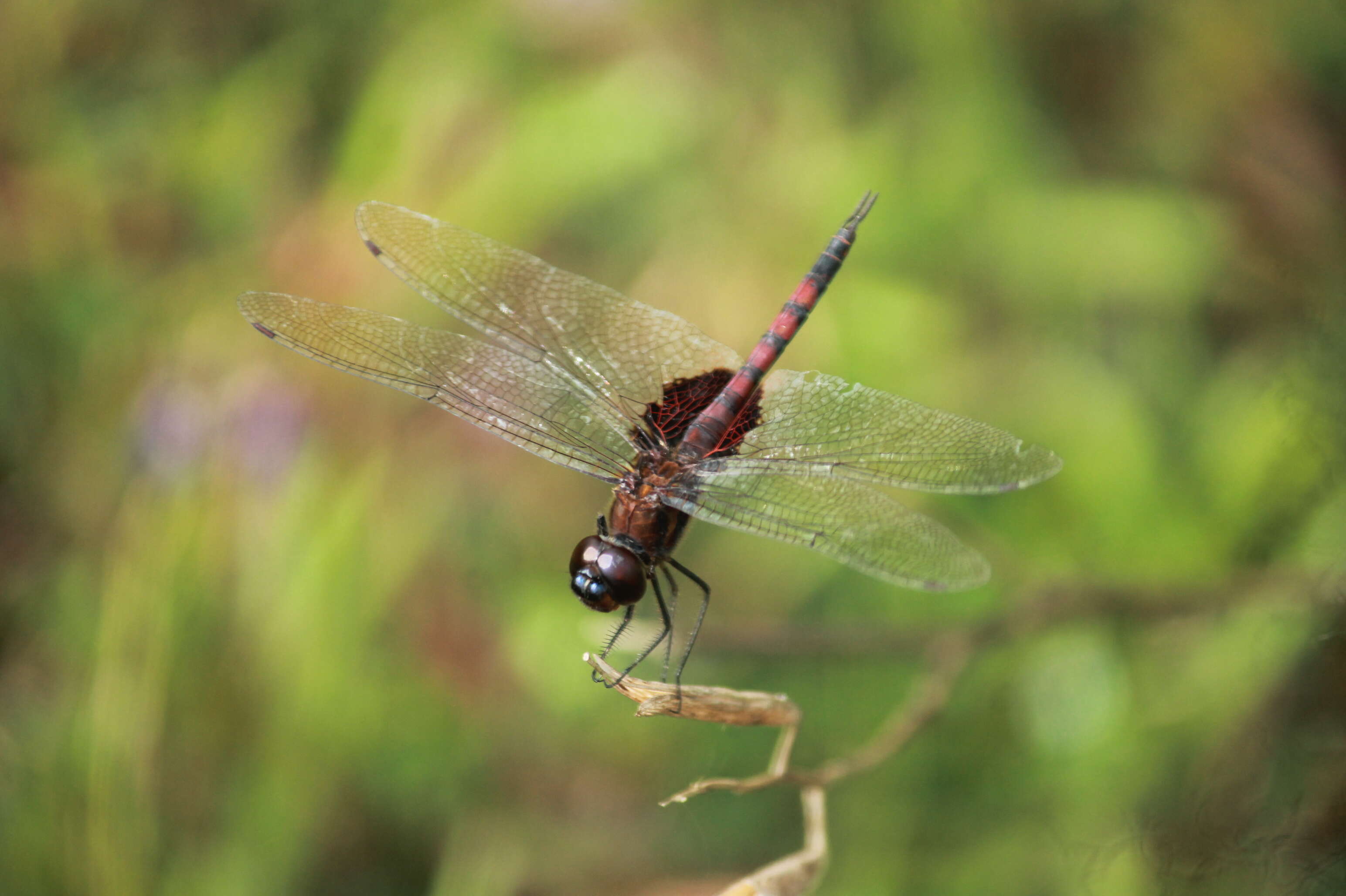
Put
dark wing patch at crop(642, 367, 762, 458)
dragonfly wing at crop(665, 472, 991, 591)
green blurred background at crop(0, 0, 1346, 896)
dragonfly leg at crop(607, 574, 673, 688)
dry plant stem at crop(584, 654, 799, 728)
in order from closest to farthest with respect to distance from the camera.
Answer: dry plant stem at crop(584, 654, 799, 728) < dragonfly wing at crop(665, 472, 991, 591) < dragonfly leg at crop(607, 574, 673, 688) < dark wing patch at crop(642, 367, 762, 458) < green blurred background at crop(0, 0, 1346, 896)

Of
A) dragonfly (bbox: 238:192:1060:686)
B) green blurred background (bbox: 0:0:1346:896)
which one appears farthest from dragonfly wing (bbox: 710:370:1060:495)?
green blurred background (bbox: 0:0:1346:896)

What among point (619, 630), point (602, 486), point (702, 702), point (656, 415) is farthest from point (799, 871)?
point (602, 486)

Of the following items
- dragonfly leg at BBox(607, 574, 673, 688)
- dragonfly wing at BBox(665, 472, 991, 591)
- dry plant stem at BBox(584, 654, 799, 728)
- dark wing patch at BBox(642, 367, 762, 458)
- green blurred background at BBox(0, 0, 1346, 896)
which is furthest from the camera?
green blurred background at BBox(0, 0, 1346, 896)

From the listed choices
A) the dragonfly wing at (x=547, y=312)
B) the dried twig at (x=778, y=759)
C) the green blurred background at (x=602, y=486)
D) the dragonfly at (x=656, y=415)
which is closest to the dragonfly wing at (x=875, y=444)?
the dragonfly at (x=656, y=415)

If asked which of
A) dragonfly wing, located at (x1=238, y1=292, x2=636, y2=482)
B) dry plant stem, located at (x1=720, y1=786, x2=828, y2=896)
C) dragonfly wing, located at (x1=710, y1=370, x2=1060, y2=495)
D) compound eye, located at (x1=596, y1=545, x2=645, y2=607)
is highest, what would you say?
dragonfly wing, located at (x1=710, y1=370, x2=1060, y2=495)

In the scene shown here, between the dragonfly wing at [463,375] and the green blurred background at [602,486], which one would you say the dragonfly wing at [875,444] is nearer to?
the dragonfly wing at [463,375]

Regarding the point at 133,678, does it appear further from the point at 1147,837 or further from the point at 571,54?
the point at 571,54

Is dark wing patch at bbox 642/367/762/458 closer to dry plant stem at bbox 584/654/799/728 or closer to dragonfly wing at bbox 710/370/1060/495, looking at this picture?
dragonfly wing at bbox 710/370/1060/495
